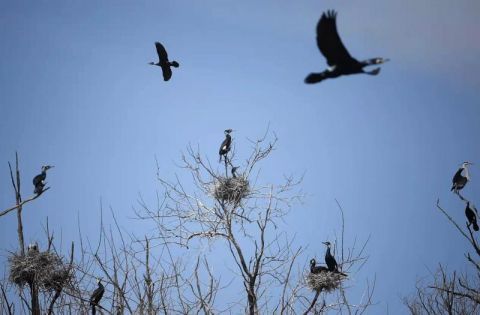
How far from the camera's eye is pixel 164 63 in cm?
852

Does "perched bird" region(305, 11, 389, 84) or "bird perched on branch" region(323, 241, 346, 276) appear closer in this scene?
"perched bird" region(305, 11, 389, 84)

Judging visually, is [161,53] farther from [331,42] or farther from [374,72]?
[374,72]

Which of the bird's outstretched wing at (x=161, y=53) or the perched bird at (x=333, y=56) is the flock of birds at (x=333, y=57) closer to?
the perched bird at (x=333, y=56)

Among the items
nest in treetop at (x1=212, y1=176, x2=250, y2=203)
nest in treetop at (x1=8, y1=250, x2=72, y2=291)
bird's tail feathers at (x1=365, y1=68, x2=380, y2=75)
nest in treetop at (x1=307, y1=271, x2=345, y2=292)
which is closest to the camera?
bird's tail feathers at (x1=365, y1=68, x2=380, y2=75)

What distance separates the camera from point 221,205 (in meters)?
8.16

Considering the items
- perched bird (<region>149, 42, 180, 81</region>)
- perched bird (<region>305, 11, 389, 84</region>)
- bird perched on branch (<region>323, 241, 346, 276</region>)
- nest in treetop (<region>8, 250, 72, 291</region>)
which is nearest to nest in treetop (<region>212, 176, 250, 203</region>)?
bird perched on branch (<region>323, 241, 346, 276</region>)

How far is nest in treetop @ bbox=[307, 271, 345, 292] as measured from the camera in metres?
8.24

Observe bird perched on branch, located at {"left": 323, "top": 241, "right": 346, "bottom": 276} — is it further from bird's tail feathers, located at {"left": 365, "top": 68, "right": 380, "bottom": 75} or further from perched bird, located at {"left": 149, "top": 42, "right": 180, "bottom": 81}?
bird's tail feathers, located at {"left": 365, "top": 68, "right": 380, "bottom": 75}

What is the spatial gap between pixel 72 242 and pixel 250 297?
2693mm

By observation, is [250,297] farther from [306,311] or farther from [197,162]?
[197,162]

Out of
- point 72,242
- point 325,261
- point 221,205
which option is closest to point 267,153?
point 221,205

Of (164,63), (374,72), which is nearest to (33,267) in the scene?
(164,63)

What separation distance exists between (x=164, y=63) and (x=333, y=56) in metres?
5.33

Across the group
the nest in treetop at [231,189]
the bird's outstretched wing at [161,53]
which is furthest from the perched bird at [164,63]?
the nest in treetop at [231,189]
